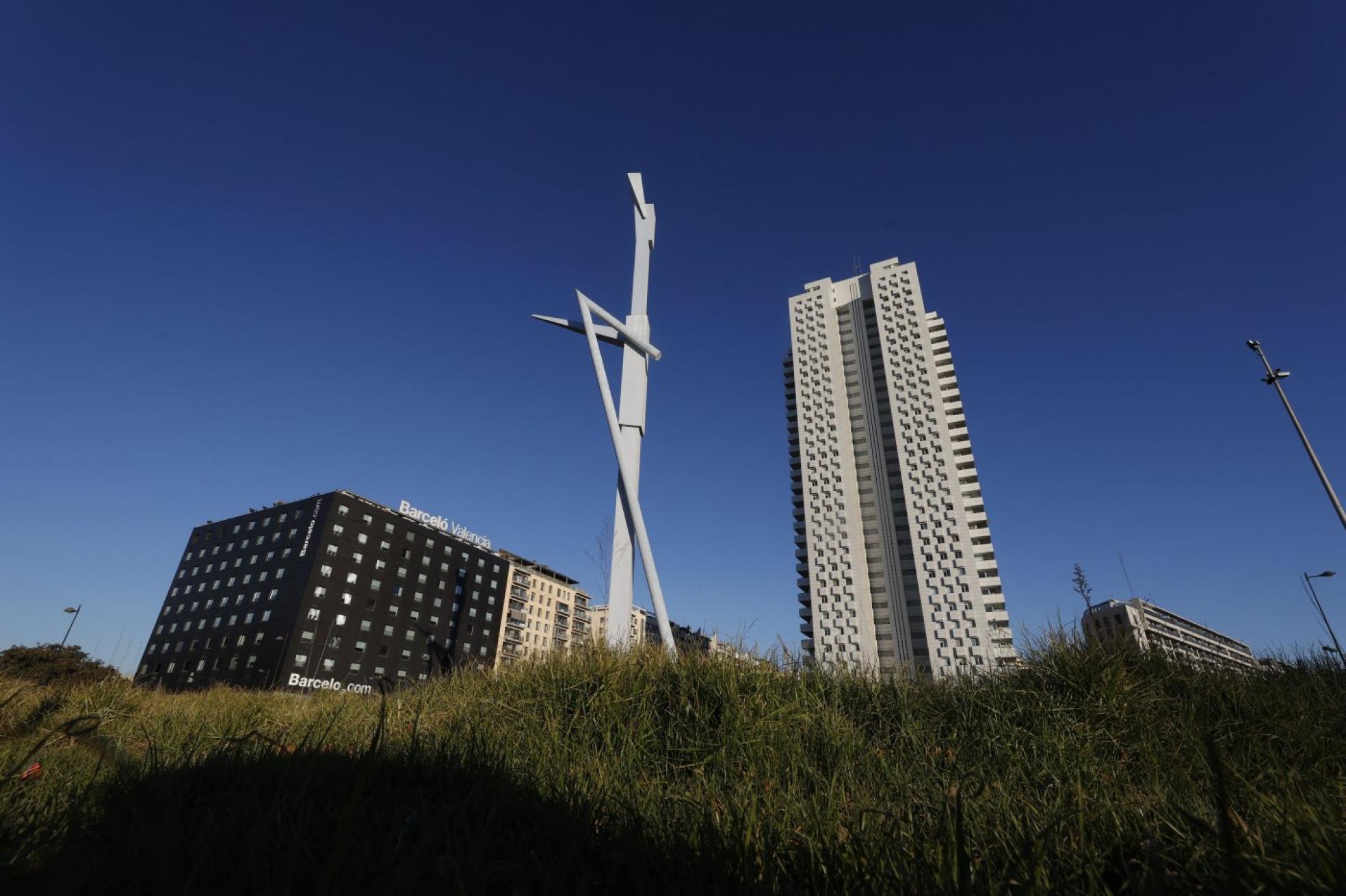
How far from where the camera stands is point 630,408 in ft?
44.5

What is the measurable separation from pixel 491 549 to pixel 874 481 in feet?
189

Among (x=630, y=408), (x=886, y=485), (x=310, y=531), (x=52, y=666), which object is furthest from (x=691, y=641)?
(x=310, y=531)

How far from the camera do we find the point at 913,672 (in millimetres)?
6770

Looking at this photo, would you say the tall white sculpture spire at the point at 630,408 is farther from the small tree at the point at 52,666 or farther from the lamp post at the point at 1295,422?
the lamp post at the point at 1295,422

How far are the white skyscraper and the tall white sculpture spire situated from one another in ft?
170

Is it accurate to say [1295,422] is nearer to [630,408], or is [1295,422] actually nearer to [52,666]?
[630,408]

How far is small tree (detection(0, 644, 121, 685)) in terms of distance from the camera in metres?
8.93

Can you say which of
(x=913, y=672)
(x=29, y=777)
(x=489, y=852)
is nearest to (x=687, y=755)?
(x=489, y=852)

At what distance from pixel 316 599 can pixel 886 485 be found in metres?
68.3

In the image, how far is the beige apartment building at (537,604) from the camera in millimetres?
90625

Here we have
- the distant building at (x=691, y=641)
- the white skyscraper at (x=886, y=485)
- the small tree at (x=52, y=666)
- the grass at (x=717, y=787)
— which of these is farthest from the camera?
the white skyscraper at (x=886, y=485)

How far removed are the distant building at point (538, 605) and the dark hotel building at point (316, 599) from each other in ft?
19.9

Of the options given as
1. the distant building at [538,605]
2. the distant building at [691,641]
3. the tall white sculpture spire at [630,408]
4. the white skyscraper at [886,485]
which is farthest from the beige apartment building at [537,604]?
the distant building at [691,641]

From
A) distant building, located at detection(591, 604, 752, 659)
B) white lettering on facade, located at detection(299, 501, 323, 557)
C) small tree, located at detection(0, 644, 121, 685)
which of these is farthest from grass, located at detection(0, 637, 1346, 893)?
white lettering on facade, located at detection(299, 501, 323, 557)
